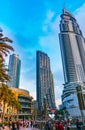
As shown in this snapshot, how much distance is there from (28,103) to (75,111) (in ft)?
117

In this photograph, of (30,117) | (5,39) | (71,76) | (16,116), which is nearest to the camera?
(5,39)

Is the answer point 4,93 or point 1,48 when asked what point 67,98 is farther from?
point 1,48

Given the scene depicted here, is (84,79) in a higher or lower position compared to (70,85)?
higher

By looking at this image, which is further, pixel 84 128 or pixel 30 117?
pixel 30 117

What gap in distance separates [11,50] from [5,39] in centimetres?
135

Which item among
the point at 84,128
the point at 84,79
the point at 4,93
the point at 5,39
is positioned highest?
the point at 84,79

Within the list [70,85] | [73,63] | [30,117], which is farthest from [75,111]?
[73,63]

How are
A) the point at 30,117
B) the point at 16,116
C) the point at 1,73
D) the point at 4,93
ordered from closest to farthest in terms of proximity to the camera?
the point at 1,73 → the point at 4,93 → the point at 16,116 → the point at 30,117

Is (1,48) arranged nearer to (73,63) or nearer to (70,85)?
(70,85)

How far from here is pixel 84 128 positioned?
19000 millimetres

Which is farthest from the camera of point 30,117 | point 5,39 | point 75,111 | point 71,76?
point 71,76

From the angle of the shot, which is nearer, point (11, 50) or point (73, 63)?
point (11, 50)

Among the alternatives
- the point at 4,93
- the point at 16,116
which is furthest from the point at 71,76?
the point at 4,93

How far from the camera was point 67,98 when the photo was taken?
135750 millimetres
